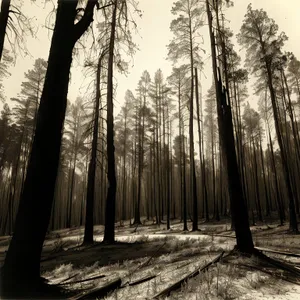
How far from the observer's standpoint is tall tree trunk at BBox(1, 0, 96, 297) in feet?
9.53

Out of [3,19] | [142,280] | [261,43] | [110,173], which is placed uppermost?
[261,43]

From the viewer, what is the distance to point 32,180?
3172 mm

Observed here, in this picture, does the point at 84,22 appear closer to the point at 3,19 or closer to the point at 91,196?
→ the point at 3,19

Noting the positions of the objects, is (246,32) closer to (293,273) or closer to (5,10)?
(5,10)

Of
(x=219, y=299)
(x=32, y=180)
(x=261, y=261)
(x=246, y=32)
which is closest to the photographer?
(x=219, y=299)

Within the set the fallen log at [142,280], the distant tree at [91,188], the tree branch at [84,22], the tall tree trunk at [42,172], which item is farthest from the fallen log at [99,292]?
the distant tree at [91,188]

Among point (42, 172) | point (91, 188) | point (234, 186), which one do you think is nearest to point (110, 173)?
point (91, 188)

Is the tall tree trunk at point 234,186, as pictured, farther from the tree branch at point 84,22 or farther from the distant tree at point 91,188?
the distant tree at point 91,188

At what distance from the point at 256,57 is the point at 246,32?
154 cm

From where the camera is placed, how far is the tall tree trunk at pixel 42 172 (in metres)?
2.90

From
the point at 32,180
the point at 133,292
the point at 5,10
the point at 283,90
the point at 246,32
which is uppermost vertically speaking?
the point at 246,32

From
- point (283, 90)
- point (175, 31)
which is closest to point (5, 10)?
point (175, 31)

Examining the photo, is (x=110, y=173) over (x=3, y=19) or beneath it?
beneath

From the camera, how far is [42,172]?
3.22 meters
